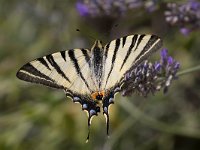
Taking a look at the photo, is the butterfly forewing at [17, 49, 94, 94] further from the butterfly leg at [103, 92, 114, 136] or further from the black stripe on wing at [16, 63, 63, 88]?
the butterfly leg at [103, 92, 114, 136]

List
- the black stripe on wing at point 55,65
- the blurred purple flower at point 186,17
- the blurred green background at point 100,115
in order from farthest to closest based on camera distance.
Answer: the blurred green background at point 100,115 < the blurred purple flower at point 186,17 < the black stripe on wing at point 55,65

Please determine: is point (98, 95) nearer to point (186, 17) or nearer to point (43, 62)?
point (43, 62)

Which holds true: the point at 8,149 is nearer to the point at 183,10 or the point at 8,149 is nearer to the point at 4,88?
the point at 4,88

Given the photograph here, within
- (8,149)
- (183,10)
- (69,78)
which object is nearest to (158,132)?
(8,149)

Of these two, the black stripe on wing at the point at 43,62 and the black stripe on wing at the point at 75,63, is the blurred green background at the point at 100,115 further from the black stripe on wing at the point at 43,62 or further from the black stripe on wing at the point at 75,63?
the black stripe on wing at the point at 43,62

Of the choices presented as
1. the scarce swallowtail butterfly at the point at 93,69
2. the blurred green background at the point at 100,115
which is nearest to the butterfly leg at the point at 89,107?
the scarce swallowtail butterfly at the point at 93,69

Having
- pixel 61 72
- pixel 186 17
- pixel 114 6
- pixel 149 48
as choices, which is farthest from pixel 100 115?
pixel 149 48
